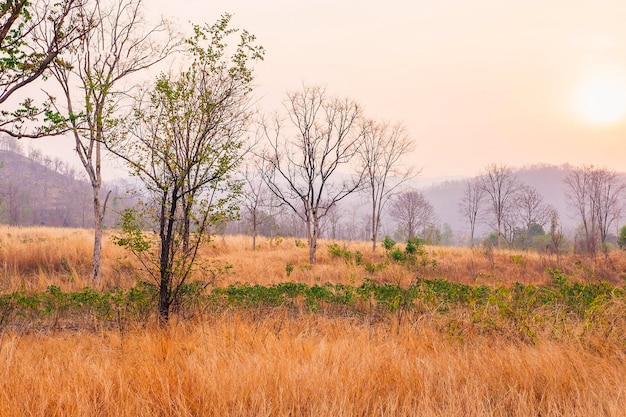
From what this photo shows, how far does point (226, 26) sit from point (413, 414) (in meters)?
5.84

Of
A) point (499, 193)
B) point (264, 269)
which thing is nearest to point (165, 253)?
point (264, 269)

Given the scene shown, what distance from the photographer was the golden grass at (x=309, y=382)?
2688 millimetres

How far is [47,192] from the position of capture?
99.9 m

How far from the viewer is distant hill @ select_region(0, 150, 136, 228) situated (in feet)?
253

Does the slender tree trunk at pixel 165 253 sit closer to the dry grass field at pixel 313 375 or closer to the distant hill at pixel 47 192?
the dry grass field at pixel 313 375

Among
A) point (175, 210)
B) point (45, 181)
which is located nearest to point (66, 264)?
point (175, 210)

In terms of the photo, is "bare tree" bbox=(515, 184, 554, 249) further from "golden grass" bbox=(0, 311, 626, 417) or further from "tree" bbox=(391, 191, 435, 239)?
"golden grass" bbox=(0, 311, 626, 417)

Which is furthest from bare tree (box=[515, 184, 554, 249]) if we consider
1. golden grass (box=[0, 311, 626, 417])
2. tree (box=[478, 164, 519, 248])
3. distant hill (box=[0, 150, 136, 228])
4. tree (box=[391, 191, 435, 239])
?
distant hill (box=[0, 150, 136, 228])

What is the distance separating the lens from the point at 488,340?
16.0 ft

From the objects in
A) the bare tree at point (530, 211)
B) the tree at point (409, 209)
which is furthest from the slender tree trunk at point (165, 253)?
the bare tree at point (530, 211)

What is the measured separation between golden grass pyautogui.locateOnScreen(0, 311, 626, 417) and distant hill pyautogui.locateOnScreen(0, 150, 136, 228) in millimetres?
74768

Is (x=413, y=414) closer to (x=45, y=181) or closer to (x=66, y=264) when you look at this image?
(x=66, y=264)

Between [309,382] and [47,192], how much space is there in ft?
394

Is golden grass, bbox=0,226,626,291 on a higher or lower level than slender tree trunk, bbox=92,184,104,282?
lower
